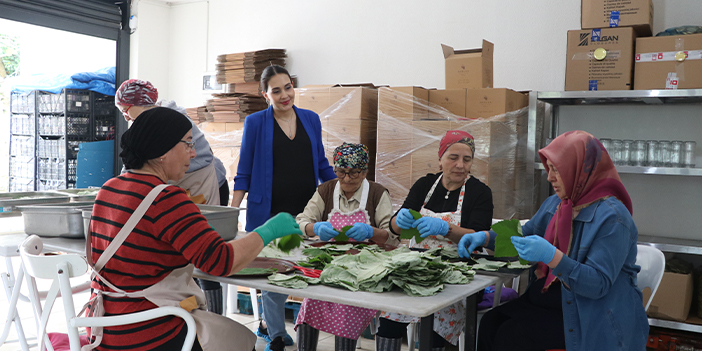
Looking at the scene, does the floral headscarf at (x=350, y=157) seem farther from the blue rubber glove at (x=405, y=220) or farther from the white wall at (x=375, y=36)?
the white wall at (x=375, y=36)

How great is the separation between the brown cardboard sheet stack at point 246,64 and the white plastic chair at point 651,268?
12.3ft

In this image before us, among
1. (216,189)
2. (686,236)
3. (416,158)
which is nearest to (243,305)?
(216,189)

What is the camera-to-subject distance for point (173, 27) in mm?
6398

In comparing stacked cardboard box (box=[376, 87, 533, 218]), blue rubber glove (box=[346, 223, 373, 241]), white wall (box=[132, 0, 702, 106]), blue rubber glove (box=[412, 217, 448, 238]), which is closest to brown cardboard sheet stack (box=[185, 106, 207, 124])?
white wall (box=[132, 0, 702, 106])

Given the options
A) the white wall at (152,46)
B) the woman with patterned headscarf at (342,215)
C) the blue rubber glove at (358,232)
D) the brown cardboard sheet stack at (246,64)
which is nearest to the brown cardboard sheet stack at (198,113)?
the brown cardboard sheet stack at (246,64)

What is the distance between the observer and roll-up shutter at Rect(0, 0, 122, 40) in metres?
5.27

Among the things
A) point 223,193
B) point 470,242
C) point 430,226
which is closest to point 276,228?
point 430,226

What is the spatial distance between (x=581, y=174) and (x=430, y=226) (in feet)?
2.21

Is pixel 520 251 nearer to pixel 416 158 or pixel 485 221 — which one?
pixel 485 221

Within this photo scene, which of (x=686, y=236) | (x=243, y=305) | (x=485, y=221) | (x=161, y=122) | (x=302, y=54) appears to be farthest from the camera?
(x=302, y=54)

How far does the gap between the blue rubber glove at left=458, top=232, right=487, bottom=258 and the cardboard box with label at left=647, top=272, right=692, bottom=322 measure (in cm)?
168

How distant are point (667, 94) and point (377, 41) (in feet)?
7.94

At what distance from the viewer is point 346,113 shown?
407 centimetres

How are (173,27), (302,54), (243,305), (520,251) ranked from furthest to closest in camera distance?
(173,27)
(302,54)
(243,305)
(520,251)
